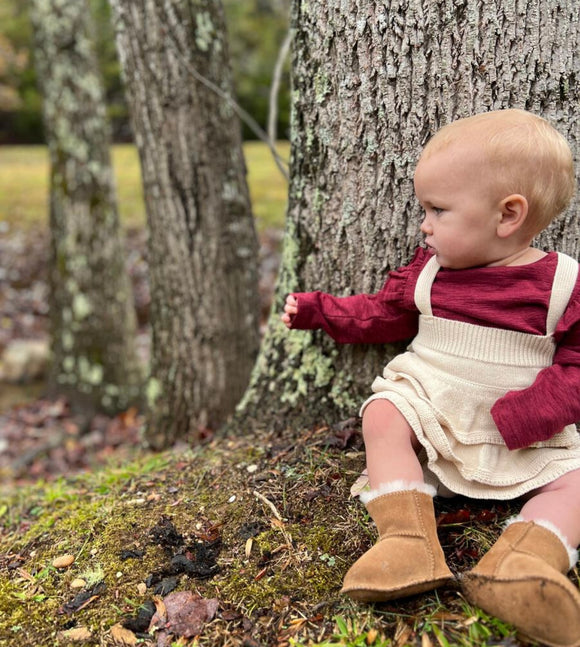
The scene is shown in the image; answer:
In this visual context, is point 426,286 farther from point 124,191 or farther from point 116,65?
point 116,65

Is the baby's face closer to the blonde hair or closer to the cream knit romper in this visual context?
the blonde hair

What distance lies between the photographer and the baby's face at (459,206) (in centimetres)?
202

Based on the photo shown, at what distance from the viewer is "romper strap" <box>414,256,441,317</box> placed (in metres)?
2.27

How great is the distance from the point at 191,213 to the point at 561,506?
8.85 feet

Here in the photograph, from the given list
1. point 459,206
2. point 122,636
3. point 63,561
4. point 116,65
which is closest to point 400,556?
point 122,636

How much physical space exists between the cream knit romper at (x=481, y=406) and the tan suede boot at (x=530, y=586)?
0.80ft

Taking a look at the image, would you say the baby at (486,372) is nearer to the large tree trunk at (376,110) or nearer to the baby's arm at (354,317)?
the baby's arm at (354,317)

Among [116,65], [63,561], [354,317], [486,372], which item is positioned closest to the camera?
[486,372]

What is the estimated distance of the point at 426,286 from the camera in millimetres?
2275

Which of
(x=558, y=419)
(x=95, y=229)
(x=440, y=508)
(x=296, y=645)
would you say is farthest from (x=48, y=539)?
(x=95, y=229)

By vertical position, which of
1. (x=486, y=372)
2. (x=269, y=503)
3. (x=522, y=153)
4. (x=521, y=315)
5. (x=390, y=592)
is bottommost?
(x=269, y=503)

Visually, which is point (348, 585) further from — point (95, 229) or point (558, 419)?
point (95, 229)

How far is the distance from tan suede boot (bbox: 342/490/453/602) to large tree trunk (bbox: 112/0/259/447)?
2.29 m

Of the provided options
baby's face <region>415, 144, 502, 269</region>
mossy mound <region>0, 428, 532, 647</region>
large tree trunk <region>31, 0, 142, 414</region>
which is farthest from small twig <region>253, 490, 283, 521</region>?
large tree trunk <region>31, 0, 142, 414</region>
